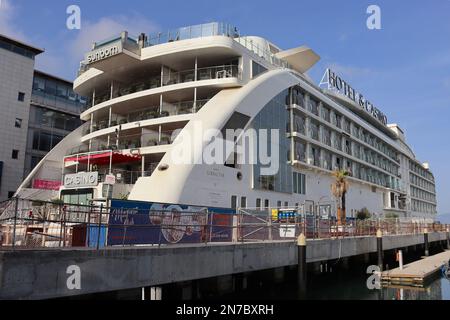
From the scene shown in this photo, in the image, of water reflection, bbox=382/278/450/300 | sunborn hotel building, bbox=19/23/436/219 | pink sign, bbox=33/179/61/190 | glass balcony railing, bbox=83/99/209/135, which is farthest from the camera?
pink sign, bbox=33/179/61/190

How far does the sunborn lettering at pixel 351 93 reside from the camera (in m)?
56.9

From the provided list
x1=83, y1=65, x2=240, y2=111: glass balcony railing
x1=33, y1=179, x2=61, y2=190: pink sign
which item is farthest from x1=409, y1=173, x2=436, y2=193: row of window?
x1=33, y1=179, x2=61, y2=190: pink sign

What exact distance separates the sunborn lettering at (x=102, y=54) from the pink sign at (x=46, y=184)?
Result: 12.1 meters

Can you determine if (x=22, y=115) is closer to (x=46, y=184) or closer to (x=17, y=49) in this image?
(x=17, y=49)

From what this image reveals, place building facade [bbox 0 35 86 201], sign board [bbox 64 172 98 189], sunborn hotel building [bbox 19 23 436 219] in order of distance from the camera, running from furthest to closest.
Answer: building facade [bbox 0 35 86 201]
sign board [bbox 64 172 98 189]
sunborn hotel building [bbox 19 23 436 219]

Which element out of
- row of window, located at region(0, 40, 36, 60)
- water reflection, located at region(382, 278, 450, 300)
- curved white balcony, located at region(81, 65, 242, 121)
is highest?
row of window, located at region(0, 40, 36, 60)

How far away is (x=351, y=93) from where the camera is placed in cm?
6303

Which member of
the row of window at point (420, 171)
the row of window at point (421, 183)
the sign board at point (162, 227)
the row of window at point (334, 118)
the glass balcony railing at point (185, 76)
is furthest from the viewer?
the row of window at point (420, 171)

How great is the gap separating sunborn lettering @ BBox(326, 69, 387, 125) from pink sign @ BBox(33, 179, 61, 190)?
119 ft

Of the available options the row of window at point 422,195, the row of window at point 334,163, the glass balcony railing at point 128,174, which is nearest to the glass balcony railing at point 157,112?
the glass balcony railing at point 128,174

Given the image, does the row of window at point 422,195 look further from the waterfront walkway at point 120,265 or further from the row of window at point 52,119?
the waterfront walkway at point 120,265

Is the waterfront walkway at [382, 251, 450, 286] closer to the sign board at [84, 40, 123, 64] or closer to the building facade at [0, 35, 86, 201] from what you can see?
the sign board at [84, 40, 123, 64]

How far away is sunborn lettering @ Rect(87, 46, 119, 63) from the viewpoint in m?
33.7
